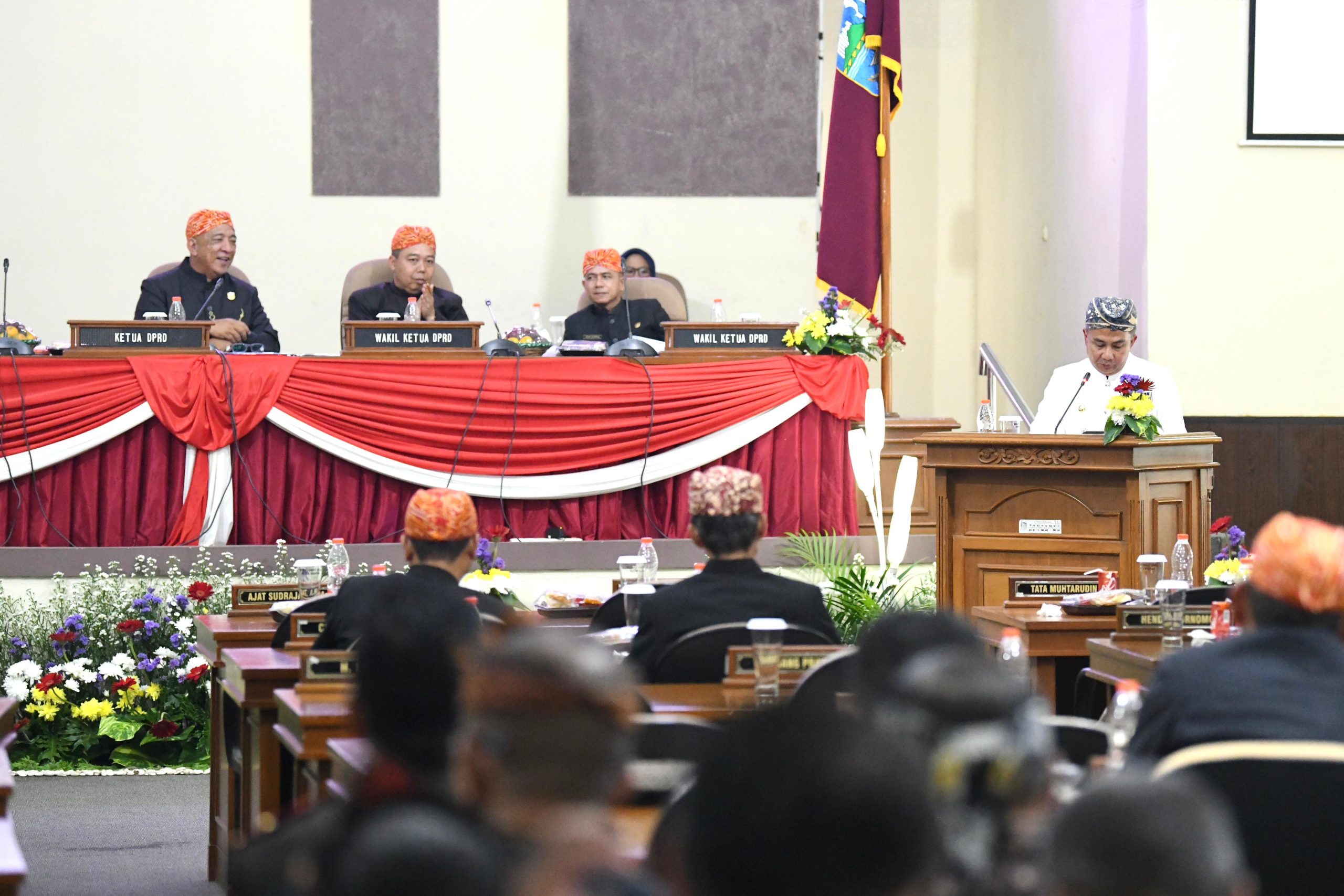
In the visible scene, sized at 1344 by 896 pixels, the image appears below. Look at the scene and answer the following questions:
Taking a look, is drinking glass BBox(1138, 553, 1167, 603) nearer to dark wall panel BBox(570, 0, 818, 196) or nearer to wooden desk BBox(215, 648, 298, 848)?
wooden desk BBox(215, 648, 298, 848)

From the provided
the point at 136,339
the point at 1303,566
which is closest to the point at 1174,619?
the point at 1303,566

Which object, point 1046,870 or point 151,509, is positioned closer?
point 1046,870

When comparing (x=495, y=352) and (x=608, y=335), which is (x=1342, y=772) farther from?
(x=608, y=335)

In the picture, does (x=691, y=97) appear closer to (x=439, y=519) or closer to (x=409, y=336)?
(x=409, y=336)

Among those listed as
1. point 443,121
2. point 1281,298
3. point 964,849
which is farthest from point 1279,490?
point 964,849

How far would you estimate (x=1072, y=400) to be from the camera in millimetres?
6461

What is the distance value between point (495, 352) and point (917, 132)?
196 inches

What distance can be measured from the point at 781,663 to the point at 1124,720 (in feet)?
2.49

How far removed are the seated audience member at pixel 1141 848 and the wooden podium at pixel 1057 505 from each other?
4.57 m

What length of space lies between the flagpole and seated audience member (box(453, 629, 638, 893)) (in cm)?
786

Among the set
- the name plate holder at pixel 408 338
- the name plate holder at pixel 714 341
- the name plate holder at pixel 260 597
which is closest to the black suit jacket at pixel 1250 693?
the name plate holder at pixel 260 597

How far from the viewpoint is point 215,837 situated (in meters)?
4.55

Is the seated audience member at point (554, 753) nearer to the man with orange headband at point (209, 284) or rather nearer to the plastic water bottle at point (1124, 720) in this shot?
the plastic water bottle at point (1124, 720)

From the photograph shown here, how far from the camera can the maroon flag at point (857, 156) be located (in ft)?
29.5
